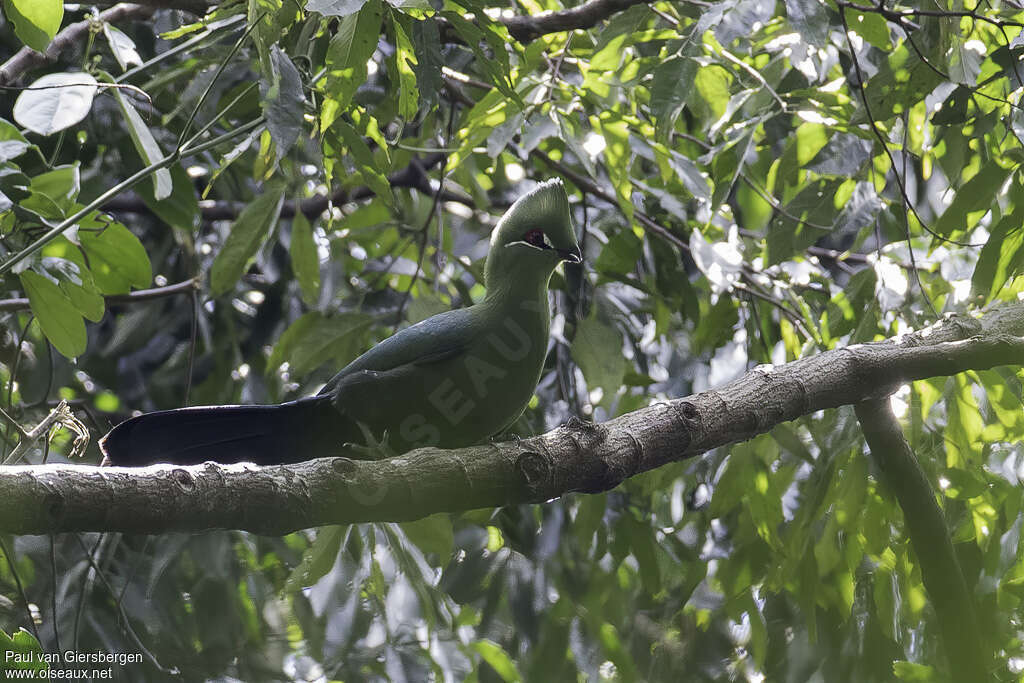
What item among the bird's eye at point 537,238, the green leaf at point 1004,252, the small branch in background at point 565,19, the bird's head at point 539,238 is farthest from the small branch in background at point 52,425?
the green leaf at point 1004,252

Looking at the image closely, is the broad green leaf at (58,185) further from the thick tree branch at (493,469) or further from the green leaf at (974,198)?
the green leaf at (974,198)

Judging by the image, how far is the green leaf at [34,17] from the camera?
2.12 metres

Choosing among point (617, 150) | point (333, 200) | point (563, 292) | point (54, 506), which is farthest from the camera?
point (333, 200)

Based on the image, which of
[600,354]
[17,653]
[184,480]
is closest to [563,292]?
[600,354]

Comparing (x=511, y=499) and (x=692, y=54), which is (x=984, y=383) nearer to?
(x=692, y=54)

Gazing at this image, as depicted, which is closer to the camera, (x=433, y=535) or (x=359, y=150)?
(x=359, y=150)

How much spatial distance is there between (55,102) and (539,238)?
129cm

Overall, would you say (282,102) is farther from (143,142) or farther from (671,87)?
(671,87)

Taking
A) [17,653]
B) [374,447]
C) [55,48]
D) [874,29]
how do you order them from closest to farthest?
[17,653], [374,447], [874,29], [55,48]

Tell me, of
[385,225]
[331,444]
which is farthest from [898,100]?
[385,225]

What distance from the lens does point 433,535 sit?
9.18ft

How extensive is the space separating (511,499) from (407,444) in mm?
573

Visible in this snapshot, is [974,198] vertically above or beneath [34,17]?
beneath

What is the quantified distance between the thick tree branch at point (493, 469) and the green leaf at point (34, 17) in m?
1.07
